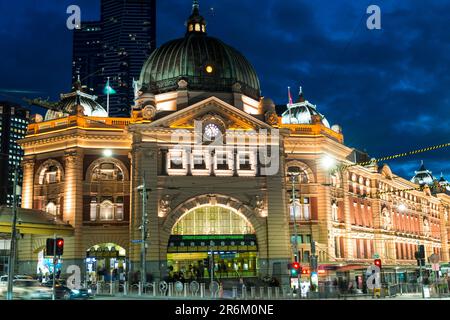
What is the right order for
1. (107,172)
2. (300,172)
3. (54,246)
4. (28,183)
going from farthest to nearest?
(300,172) < (28,183) < (107,172) < (54,246)

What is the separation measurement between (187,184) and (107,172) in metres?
10.7

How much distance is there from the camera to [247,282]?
64.6 m

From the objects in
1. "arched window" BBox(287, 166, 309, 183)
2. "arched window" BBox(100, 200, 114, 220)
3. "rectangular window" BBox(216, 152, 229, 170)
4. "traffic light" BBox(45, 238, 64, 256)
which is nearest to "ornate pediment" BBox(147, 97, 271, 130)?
"rectangular window" BBox(216, 152, 229, 170)

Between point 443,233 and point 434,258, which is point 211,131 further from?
point 443,233

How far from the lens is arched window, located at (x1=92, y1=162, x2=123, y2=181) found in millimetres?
71000

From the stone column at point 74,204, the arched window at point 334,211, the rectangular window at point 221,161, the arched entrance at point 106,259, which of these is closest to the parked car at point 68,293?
the arched entrance at point 106,259

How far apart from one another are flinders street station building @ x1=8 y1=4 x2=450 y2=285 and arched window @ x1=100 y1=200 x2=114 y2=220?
0.12 meters

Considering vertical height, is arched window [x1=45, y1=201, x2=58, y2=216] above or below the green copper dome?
below

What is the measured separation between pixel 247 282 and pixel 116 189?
18898 millimetres

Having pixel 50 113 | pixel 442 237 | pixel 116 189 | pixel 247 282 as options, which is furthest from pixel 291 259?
pixel 442 237

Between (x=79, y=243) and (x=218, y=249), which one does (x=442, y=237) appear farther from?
(x=79, y=243)

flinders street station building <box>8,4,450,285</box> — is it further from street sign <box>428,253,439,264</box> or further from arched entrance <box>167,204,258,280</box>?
street sign <box>428,253,439,264</box>

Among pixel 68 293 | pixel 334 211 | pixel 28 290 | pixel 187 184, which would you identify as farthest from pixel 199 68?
pixel 28 290

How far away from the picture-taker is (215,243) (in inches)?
2677
